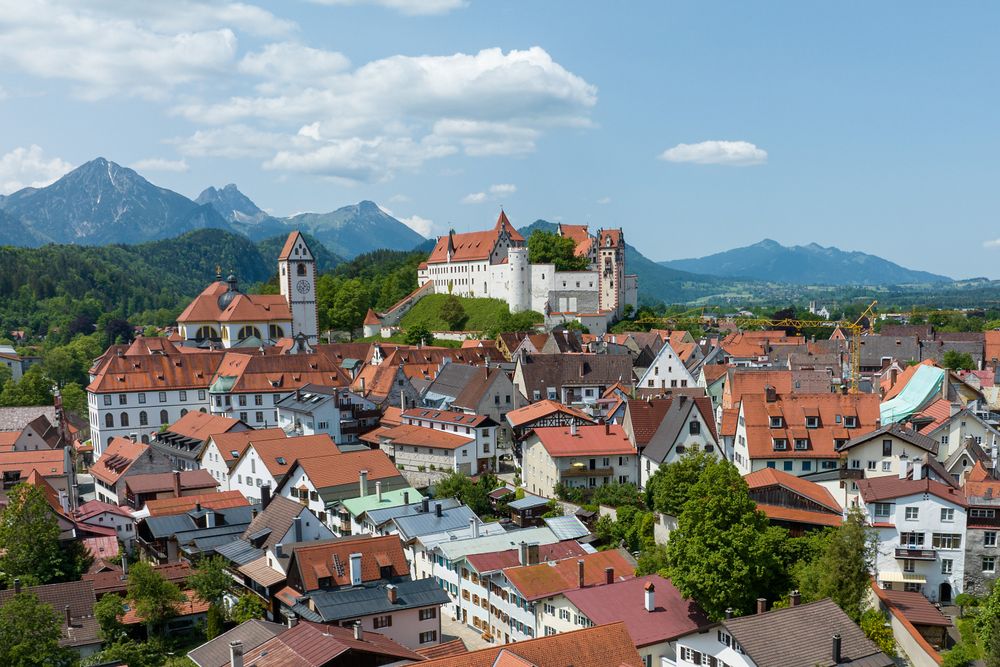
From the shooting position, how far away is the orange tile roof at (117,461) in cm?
6421

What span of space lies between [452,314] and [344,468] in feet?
216

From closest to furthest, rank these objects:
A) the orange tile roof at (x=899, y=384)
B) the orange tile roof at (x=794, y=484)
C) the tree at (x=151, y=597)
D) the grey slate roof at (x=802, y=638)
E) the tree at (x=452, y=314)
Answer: the grey slate roof at (x=802, y=638)
the tree at (x=151, y=597)
the orange tile roof at (x=794, y=484)
the orange tile roof at (x=899, y=384)
the tree at (x=452, y=314)

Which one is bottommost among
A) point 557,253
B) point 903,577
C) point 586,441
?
point 903,577

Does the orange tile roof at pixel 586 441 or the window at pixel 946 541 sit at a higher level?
the orange tile roof at pixel 586 441

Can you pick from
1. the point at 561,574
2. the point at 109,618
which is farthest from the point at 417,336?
the point at 109,618

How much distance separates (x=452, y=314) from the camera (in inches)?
4719

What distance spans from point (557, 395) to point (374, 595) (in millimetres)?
37513

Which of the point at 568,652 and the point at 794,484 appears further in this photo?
the point at 794,484

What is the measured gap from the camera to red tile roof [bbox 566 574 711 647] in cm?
3488

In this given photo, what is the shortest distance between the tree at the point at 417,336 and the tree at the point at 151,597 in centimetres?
7055

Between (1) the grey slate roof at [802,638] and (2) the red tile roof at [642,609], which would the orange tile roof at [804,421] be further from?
(1) the grey slate roof at [802,638]

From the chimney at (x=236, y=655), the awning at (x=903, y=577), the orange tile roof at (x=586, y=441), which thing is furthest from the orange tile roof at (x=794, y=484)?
the chimney at (x=236, y=655)

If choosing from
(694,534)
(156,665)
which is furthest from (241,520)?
(694,534)

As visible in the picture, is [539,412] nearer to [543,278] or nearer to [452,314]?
[452,314]
